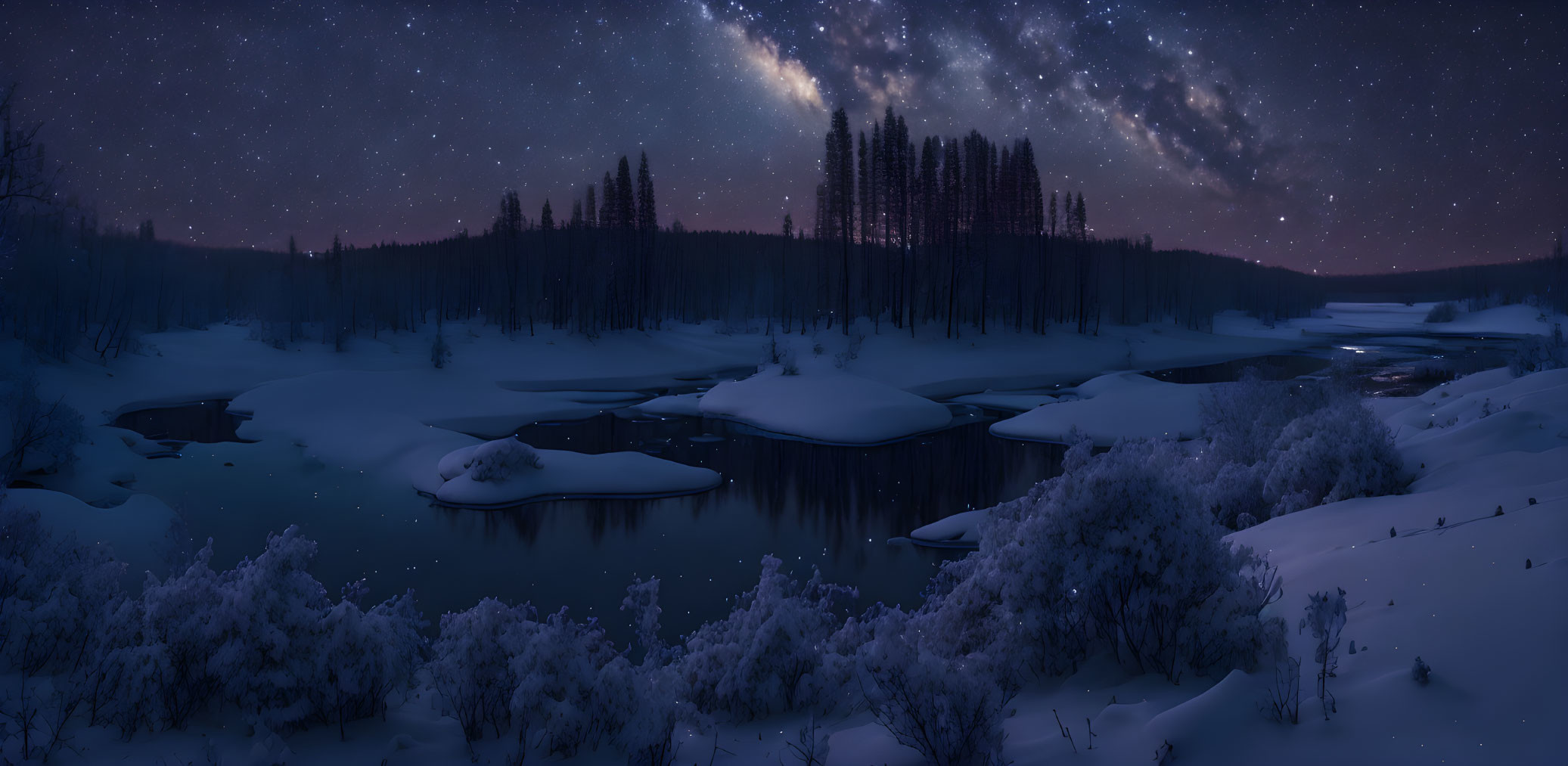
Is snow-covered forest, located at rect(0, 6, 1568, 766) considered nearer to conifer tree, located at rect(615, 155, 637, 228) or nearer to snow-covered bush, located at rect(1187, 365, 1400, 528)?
snow-covered bush, located at rect(1187, 365, 1400, 528)

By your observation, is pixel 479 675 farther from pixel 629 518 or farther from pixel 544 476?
pixel 544 476

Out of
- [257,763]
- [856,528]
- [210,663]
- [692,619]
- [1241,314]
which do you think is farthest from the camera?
[1241,314]

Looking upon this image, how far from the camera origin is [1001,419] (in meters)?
23.5

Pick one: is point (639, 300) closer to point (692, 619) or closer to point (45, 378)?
point (45, 378)

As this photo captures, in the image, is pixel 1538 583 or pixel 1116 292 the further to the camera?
pixel 1116 292

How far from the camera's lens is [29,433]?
14195mm

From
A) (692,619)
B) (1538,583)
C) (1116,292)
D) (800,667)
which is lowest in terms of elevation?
(692,619)

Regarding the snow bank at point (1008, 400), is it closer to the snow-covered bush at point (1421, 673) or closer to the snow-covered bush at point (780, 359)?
the snow-covered bush at point (780, 359)

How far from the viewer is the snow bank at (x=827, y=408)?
2092 centimetres

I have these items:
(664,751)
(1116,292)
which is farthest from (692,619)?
(1116,292)

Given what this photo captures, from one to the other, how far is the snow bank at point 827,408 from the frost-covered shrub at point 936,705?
16131mm

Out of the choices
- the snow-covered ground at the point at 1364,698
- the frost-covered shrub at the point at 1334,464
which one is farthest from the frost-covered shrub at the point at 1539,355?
the snow-covered ground at the point at 1364,698

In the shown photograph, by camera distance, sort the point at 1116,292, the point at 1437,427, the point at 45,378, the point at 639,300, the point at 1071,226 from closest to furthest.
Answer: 1. the point at 1437,427
2. the point at 45,378
3. the point at 639,300
4. the point at 1071,226
5. the point at 1116,292

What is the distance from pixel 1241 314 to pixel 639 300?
74.3 metres
